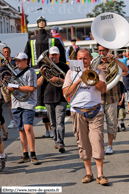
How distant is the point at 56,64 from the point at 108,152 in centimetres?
191

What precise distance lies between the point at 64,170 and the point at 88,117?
1.14m

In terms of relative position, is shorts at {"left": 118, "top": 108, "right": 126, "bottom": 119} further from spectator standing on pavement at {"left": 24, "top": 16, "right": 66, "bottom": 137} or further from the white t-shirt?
the white t-shirt

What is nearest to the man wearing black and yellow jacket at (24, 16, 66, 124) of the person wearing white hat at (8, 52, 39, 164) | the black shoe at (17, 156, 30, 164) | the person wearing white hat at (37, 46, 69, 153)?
the person wearing white hat at (37, 46, 69, 153)

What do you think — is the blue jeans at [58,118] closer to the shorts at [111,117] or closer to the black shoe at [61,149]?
the black shoe at [61,149]

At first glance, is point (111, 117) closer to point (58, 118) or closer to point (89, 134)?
point (58, 118)

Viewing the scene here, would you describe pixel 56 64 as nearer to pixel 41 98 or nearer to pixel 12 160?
pixel 41 98

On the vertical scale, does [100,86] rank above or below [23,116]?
above

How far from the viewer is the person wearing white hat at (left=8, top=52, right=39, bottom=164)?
5.97 metres

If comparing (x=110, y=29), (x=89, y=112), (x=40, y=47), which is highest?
(x=110, y=29)

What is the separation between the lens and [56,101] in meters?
6.98

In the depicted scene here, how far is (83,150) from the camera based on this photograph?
4914 mm

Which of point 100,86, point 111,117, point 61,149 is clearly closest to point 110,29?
point 111,117

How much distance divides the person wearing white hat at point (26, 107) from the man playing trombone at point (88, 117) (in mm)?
1226

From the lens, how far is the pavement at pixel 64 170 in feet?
15.5
